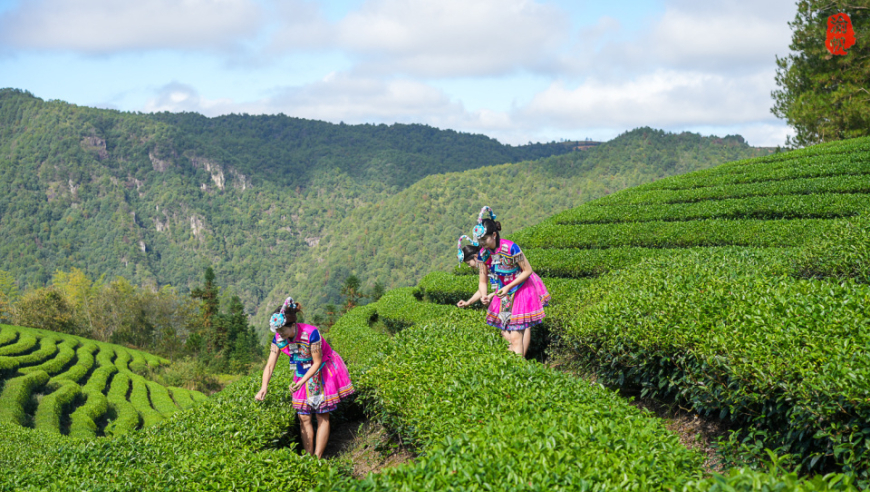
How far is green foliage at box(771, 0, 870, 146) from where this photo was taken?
2289 centimetres

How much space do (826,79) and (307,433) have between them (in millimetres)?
27893

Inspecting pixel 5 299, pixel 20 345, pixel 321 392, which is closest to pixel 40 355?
pixel 20 345

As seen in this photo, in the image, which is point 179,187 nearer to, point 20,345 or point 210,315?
point 210,315

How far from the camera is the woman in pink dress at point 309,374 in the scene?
5.71 metres

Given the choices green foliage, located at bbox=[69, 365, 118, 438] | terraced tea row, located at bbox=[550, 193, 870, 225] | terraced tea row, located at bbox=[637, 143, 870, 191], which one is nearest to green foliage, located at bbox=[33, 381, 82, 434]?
green foliage, located at bbox=[69, 365, 118, 438]

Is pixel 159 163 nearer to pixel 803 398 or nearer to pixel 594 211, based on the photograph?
pixel 594 211

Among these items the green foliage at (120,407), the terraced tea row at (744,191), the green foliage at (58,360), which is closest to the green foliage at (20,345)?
the green foliage at (58,360)

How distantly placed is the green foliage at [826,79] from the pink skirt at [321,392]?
2547 centimetres

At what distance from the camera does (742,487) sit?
2.46 metres

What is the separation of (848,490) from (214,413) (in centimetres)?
622

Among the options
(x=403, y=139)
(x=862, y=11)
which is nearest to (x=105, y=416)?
(x=862, y=11)

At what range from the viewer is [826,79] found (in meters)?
24.4

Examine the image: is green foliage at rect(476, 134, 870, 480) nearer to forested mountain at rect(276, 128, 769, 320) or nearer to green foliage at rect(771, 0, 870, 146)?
green foliage at rect(771, 0, 870, 146)

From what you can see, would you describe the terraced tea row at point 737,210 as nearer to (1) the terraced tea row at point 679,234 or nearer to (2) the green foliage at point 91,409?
(1) the terraced tea row at point 679,234
